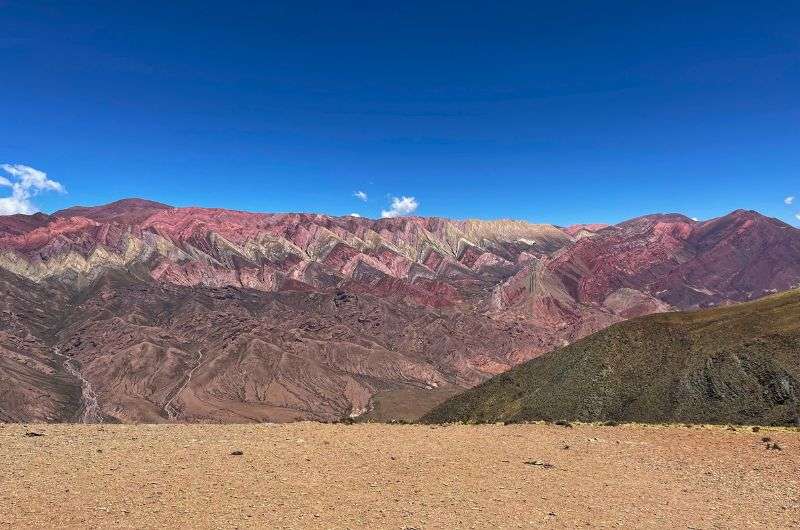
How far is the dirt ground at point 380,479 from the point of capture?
1316 cm

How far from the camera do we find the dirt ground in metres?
13.2

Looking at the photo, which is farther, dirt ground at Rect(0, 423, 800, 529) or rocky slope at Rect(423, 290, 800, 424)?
rocky slope at Rect(423, 290, 800, 424)

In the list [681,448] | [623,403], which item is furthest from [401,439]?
[623,403]

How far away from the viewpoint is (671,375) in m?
54.3

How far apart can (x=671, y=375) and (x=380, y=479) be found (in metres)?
47.5

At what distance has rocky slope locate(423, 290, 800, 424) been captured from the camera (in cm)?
4700

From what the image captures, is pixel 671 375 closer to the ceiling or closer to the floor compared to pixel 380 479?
closer to the ceiling

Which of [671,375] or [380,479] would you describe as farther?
[671,375]

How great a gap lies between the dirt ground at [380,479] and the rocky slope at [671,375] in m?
21.5

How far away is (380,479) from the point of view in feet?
53.5

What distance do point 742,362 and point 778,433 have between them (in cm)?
2915

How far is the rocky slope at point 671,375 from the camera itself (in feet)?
154

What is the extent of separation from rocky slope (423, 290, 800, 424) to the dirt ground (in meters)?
21.5

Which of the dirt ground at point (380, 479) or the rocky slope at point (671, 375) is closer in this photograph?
the dirt ground at point (380, 479)
